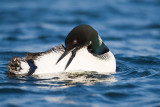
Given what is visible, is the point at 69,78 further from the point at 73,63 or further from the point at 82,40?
the point at 82,40

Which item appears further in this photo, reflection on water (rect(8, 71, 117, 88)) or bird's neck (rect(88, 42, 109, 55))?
bird's neck (rect(88, 42, 109, 55))

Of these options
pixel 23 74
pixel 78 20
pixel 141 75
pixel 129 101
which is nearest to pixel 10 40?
pixel 78 20

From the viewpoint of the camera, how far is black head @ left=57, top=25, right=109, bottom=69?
6.76 metres

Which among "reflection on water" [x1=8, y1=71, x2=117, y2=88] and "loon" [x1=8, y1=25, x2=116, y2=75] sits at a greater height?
"loon" [x1=8, y1=25, x2=116, y2=75]

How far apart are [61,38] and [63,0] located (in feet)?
17.6

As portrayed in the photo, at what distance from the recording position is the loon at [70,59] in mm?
6766

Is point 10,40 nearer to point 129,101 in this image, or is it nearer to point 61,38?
point 61,38

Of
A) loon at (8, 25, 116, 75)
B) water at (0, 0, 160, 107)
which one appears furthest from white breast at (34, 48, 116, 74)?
water at (0, 0, 160, 107)

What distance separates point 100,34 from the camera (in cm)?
1197

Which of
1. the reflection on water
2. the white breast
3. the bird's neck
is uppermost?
the bird's neck

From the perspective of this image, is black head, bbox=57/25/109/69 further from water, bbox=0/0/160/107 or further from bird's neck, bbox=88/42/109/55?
water, bbox=0/0/160/107

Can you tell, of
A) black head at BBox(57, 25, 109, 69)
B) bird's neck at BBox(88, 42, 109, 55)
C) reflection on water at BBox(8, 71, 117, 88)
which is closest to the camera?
reflection on water at BBox(8, 71, 117, 88)

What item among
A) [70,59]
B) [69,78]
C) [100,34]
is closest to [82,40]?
[70,59]

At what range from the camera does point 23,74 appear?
6941mm
